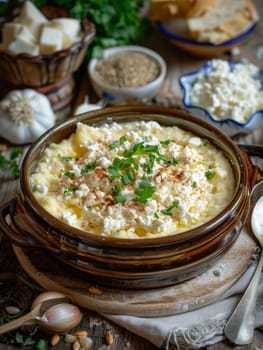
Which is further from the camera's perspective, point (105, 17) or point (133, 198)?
point (105, 17)

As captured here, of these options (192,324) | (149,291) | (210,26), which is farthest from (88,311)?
(210,26)

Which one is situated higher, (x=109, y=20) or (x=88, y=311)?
(x=109, y=20)

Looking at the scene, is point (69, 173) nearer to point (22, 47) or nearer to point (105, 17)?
point (22, 47)

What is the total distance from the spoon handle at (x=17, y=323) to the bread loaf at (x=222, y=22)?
2.75 m

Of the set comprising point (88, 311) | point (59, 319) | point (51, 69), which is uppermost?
point (51, 69)

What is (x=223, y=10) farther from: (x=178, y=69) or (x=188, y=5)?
(x=178, y=69)

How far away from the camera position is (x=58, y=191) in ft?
8.63

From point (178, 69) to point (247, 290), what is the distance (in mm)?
2440

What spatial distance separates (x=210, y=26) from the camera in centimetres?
430

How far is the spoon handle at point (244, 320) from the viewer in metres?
2.33

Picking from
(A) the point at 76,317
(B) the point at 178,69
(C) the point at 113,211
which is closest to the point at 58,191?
(C) the point at 113,211

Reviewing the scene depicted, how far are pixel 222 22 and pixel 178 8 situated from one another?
379 mm

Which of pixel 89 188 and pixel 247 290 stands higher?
pixel 89 188

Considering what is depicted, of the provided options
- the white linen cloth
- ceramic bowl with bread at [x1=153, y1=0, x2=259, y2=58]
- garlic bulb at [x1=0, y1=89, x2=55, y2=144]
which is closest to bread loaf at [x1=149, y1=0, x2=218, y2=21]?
ceramic bowl with bread at [x1=153, y1=0, x2=259, y2=58]
